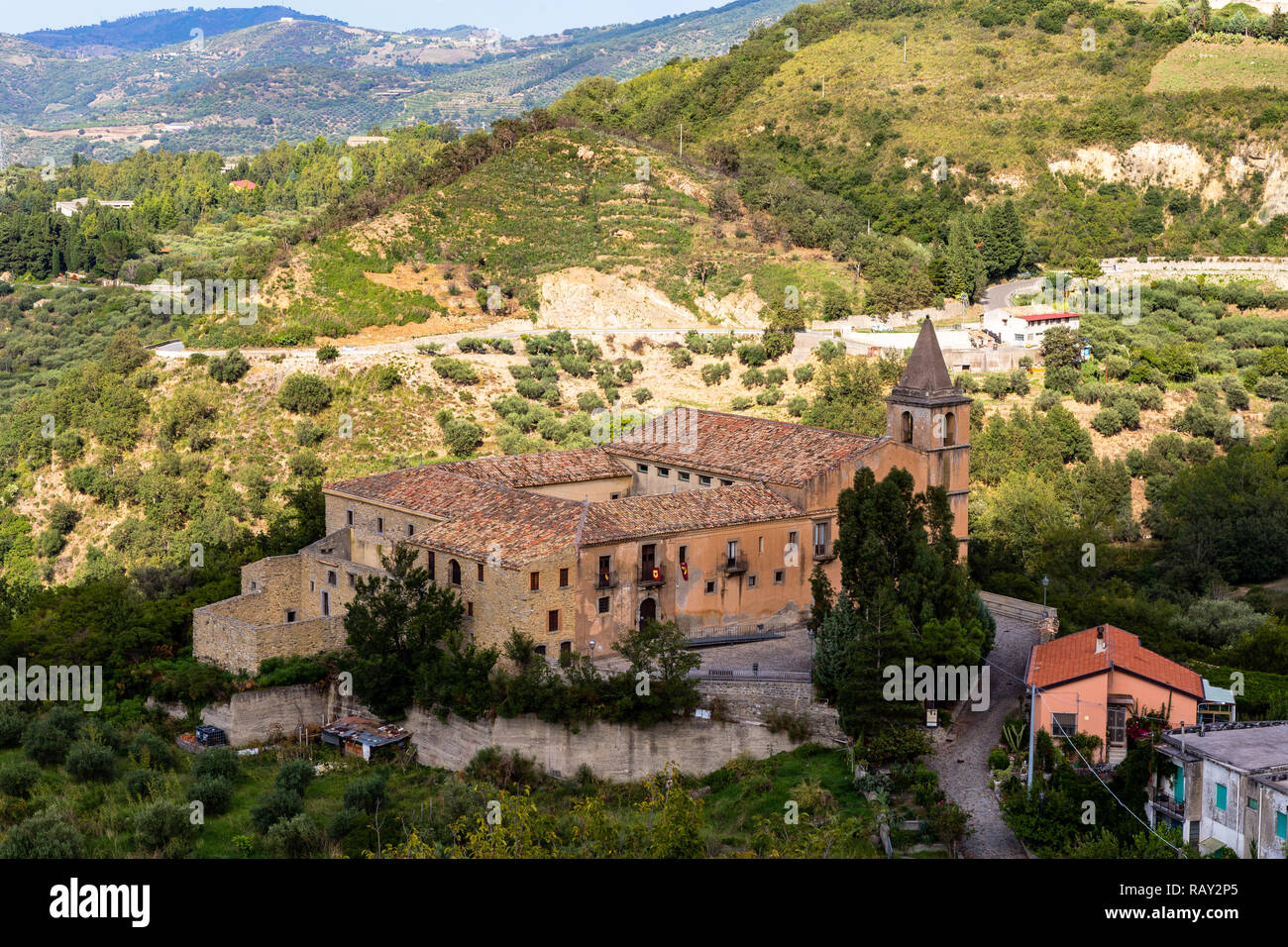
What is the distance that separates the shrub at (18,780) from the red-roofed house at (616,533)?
16.9ft

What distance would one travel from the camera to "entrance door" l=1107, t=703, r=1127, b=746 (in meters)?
25.7

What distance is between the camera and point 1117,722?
25797mm

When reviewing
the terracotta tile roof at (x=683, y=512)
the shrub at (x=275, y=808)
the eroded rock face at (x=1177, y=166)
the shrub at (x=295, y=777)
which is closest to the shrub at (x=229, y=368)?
the terracotta tile roof at (x=683, y=512)

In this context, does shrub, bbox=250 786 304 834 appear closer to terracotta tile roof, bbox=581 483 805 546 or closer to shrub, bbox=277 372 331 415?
terracotta tile roof, bbox=581 483 805 546

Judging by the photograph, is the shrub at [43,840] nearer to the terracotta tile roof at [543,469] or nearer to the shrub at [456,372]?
the terracotta tile roof at [543,469]


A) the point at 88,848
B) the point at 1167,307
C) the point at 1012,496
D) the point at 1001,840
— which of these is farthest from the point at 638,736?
the point at 1167,307

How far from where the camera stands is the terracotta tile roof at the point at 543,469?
37.3m

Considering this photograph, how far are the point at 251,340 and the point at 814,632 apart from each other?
48830 millimetres

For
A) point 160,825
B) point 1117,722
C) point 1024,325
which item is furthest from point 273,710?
point 1024,325

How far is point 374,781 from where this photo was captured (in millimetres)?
27125

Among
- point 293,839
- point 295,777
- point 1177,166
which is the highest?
point 1177,166

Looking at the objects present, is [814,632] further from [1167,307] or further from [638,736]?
[1167,307]

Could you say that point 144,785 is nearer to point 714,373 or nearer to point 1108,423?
point 714,373

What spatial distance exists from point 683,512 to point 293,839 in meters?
11.9
